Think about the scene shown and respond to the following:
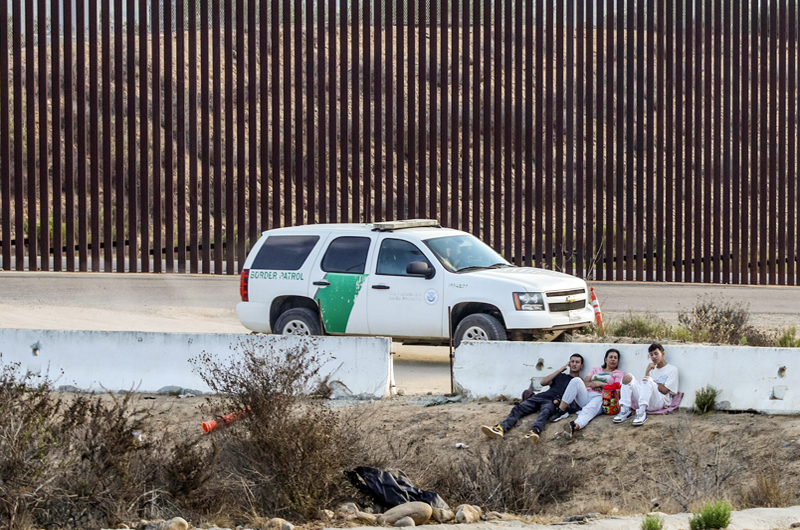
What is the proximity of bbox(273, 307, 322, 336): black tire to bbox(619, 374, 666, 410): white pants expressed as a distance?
4.28 m

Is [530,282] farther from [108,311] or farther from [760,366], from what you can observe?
[108,311]

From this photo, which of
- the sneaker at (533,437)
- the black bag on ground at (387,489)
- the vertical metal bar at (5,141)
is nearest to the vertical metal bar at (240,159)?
the vertical metal bar at (5,141)

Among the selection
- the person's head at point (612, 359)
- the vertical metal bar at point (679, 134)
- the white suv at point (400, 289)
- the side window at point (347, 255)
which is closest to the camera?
the person's head at point (612, 359)

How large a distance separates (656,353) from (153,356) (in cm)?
587

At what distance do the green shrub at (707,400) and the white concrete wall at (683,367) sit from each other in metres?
0.07

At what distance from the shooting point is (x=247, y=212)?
19.0 metres

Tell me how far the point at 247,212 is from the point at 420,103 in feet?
12.9

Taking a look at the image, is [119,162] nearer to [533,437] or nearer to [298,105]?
[298,105]

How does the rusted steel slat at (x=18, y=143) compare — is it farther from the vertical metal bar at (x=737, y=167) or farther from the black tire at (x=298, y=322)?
the vertical metal bar at (x=737, y=167)

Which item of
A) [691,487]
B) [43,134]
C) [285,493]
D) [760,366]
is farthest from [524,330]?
[43,134]

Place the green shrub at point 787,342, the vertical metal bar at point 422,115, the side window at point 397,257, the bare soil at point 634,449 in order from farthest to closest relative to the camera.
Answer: the vertical metal bar at point 422,115 → the green shrub at point 787,342 → the side window at point 397,257 → the bare soil at point 634,449

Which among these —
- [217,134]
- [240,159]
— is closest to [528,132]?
[240,159]

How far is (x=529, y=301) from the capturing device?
11.9m

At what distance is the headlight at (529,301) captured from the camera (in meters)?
11.9
